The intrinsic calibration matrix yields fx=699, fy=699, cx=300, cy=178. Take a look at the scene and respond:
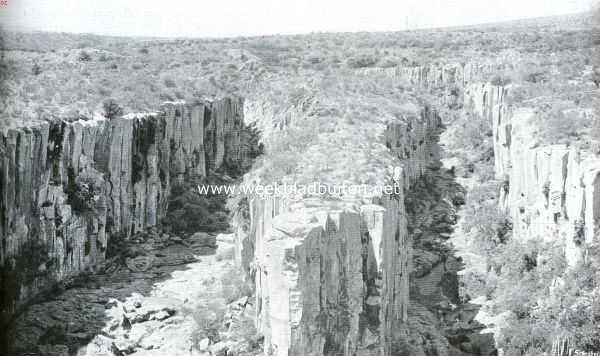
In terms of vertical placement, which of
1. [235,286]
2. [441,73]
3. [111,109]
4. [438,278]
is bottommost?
[438,278]

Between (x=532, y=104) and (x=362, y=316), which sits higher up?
(x=532, y=104)

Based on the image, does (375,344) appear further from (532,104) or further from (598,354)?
(532,104)

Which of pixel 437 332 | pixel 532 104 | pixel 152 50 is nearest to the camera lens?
pixel 437 332

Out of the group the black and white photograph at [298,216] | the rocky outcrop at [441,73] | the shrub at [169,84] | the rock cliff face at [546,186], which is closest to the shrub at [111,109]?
the black and white photograph at [298,216]

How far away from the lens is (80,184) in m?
23.8

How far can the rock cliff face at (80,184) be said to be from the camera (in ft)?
65.7

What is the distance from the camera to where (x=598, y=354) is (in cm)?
1614

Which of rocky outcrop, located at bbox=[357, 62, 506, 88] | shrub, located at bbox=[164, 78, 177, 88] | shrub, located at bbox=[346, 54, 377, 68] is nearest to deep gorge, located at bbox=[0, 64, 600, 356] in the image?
shrub, located at bbox=[164, 78, 177, 88]

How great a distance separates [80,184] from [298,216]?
37.5ft

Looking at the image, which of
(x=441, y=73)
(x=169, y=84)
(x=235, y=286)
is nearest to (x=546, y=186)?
(x=235, y=286)

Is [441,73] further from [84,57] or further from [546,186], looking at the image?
[546,186]

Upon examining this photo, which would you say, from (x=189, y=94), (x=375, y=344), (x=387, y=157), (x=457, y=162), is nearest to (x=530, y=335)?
(x=375, y=344)

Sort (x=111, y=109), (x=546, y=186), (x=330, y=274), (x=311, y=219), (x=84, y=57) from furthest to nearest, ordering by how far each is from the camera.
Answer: (x=84, y=57), (x=111, y=109), (x=546, y=186), (x=311, y=219), (x=330, y=274)

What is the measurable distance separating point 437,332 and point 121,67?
29.4 meters
